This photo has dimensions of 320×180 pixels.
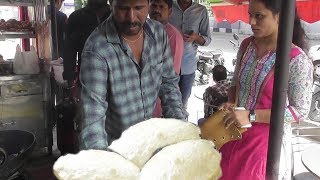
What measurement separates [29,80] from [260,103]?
2750mm

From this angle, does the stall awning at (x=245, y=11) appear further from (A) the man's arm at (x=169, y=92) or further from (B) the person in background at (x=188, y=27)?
(A) the man's arm at (x=169, y=92)

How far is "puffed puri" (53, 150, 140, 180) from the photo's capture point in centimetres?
62

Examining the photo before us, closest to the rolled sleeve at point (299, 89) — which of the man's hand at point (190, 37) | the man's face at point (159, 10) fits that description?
the man's face at point (159, 10)

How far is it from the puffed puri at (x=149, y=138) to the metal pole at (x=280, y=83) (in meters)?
0.19

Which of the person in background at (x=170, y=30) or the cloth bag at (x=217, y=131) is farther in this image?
the person in background at (x=170, y=30)

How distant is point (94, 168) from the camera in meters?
0.63

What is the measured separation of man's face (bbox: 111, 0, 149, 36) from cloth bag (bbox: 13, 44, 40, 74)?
2.43 metres

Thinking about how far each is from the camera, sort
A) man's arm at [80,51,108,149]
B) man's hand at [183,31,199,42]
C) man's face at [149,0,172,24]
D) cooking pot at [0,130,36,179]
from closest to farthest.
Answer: man's arm at [80,51,108,149] → cooking pot at [0,130,36,179] → man's face at [149,0,172,24] → man's hand at [183,31,199,42]

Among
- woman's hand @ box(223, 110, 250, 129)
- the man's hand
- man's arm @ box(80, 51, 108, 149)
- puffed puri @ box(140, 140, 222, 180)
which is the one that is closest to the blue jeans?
the man's hand

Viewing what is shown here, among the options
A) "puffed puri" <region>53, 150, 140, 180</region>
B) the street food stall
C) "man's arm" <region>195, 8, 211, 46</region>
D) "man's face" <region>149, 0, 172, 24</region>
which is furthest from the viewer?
"man's arm" <region>195, 8, 211, 46</region>

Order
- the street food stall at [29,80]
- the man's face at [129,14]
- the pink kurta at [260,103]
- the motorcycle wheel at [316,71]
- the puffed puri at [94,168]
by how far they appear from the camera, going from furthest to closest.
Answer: the motorcycle wheel at [316,71] → the street food stall at [29,80] → the pink kurta at [260,103] → the man's face at [129,14] → the puffed puri at [94,168]

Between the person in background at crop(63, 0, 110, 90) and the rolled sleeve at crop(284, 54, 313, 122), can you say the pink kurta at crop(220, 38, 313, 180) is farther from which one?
the person in background at crop(63, 0, 110, 90)

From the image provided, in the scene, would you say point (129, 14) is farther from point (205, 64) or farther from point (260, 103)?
point (205, 64)

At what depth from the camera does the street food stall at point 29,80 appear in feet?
11.2
